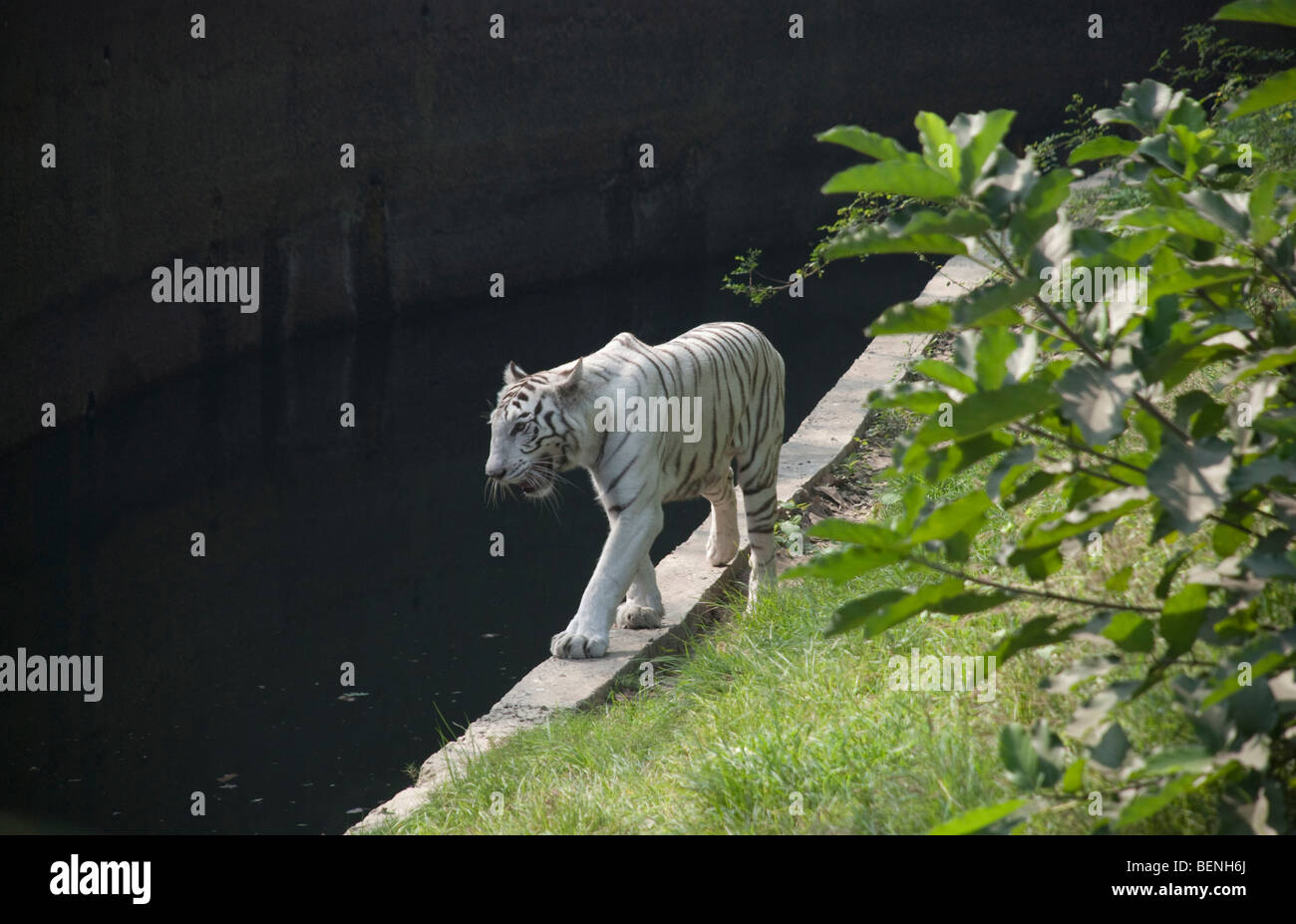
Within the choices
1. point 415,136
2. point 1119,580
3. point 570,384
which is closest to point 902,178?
point 1119,580

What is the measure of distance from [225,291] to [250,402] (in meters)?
1.59

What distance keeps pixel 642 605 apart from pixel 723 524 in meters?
0.76

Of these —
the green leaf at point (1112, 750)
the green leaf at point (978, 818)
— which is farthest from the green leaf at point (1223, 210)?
the green leaf at point (978, 818)

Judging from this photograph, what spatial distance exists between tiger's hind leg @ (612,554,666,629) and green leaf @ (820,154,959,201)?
11.5 feet

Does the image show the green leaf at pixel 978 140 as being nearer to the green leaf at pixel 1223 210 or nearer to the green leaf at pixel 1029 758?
the green leaf at pixel 1223 210

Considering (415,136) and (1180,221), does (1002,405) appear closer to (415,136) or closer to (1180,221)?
(1180,221)

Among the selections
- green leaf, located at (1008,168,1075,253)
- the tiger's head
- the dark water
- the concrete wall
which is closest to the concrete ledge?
the tiger's head

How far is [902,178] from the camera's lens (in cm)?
199

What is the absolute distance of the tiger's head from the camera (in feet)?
16.6

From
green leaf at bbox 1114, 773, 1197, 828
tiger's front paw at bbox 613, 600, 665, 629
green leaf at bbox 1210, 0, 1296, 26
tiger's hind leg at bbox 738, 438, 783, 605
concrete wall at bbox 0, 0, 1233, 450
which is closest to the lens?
green leaf at bbox 1114, 773, 1197, 828

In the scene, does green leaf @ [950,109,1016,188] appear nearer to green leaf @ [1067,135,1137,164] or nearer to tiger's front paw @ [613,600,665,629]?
green leaf @ [1067,135,1137,164]

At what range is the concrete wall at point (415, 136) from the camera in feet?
33.6

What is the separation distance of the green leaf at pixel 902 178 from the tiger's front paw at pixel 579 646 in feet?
11.0

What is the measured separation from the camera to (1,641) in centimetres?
710
